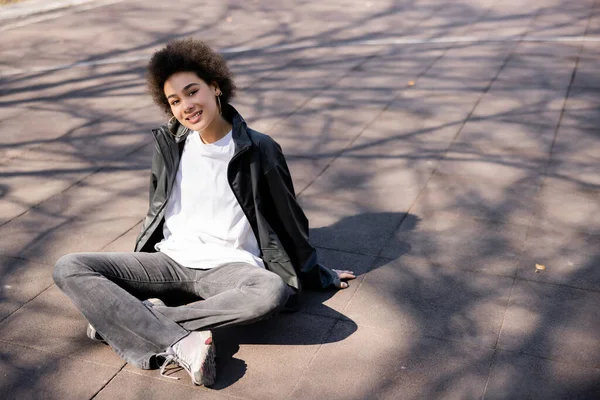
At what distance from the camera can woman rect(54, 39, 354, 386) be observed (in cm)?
365

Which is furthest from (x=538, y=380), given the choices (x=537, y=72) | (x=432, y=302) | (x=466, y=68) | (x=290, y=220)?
(x=466, y=68)

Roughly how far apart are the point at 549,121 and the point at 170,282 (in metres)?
4.33

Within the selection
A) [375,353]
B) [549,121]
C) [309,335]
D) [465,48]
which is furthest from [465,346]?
[465,48]

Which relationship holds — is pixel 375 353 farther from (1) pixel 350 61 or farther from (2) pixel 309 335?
(1) pixel 350 61

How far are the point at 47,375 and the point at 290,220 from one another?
4.67 feet

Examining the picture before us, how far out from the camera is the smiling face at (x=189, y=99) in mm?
3863

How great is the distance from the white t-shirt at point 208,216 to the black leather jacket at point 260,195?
60 mm

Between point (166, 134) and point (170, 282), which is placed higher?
point (166, 134)

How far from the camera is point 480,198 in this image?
543 centimetres

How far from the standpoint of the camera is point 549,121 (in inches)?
272

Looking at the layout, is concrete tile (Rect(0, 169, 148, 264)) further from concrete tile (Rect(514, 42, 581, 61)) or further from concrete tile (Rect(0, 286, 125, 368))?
concrete tile (Rect(514, 42, 581, 61))

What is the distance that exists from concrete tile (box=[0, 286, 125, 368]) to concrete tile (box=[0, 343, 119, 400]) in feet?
0.16

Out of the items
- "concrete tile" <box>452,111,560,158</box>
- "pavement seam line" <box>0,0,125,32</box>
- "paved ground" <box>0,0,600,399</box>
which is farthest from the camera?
"pavement seam line" <box>0,0,125,32</box>

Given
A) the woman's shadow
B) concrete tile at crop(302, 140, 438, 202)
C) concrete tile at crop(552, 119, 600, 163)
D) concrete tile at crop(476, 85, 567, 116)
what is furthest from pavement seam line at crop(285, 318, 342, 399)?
concrete tile at crop(476, 85, 567, 116)
